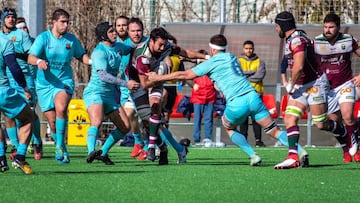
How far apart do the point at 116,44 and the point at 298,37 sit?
9.70 ft

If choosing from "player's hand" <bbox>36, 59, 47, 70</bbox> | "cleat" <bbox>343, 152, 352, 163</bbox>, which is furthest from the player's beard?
"player's hand" <bbox>36, 59, 47, 70</bbox>

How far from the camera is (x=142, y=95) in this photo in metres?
14.9

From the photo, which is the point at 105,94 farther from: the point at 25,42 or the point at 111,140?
the point at 25,42

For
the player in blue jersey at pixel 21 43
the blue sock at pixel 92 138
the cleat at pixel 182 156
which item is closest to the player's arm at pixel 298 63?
the cleat at pixel 182 156

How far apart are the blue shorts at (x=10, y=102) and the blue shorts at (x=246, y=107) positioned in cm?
298

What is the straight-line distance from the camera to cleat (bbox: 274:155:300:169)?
44.8 feet

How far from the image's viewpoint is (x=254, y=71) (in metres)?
21.9

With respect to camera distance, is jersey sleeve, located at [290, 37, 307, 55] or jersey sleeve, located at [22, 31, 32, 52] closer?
jersey sleeve, located at [290, 37, 307, 55]

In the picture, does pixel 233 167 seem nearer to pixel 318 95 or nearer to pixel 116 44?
pixel 318 95

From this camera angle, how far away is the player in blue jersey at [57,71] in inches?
606

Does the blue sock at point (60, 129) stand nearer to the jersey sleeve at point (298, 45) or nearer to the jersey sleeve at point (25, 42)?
the jersey sleeve at point (25, 42)

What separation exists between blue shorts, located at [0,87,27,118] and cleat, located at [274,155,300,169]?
11.5 feet

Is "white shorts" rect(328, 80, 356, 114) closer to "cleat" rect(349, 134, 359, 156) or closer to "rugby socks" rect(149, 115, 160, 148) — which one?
"cleat" rect(349, 134, 359, 156)

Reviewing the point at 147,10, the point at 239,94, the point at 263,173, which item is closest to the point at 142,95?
the point at 239,94
